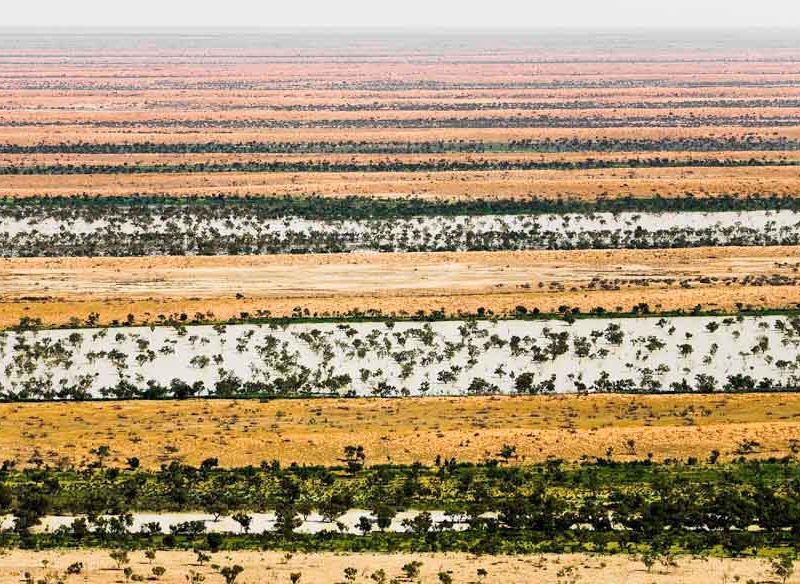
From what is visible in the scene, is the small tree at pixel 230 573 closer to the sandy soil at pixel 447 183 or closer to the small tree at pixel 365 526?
the small tree at pixel 365 526

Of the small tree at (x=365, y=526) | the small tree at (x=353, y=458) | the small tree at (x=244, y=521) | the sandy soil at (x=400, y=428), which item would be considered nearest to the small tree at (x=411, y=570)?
the small tree at (x=365, y=526)

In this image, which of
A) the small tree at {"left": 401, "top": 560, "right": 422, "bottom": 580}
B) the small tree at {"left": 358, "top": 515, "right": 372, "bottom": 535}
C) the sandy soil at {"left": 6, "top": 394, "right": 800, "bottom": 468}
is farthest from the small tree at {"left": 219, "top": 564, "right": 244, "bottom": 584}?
the sandy soil at {"left": 6, "top": 394, "right": 800, "bottom": 468}

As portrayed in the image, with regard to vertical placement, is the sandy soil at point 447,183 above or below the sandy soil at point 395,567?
below

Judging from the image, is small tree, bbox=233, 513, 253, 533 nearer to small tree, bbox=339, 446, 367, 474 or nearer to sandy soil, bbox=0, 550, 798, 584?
sandy soil, bbox=0, 550, 798, 584

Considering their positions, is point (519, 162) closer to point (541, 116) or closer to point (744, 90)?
point (541, 116)

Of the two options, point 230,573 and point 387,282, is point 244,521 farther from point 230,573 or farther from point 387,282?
point 387,282

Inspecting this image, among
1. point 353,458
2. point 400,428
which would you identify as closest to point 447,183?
point 400,428
